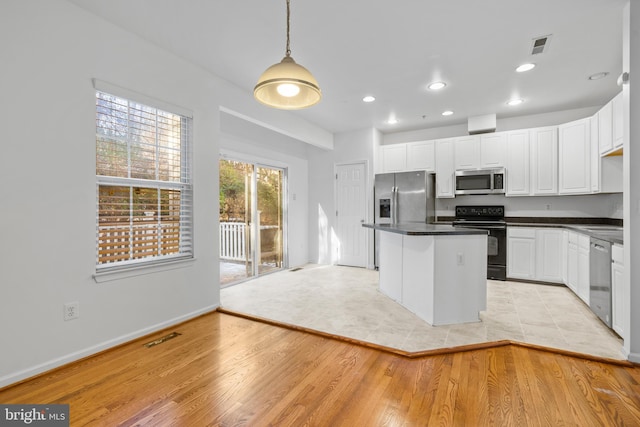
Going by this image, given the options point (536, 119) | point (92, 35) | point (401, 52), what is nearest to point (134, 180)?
point (92, 35)

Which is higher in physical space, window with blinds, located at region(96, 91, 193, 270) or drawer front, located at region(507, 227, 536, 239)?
window with blinds, located at region(96, 91, 193, 270)

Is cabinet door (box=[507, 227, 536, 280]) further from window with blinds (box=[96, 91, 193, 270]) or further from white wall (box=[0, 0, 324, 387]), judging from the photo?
white wall (box=[0, 0, 324, 387])

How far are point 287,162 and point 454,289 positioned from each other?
150 inches

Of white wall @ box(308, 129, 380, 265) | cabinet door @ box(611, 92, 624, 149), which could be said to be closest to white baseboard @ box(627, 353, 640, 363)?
cabinet door @ box(611, 92, 624, 149)

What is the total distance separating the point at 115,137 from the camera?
2.61 meters

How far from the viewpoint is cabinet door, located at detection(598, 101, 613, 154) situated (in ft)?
11.2

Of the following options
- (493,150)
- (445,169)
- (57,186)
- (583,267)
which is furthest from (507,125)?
(57,186)

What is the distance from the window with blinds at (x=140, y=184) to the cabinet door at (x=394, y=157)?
3696 mm

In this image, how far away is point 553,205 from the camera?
484 cm

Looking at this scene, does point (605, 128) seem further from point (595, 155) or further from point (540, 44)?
point (540, 44)

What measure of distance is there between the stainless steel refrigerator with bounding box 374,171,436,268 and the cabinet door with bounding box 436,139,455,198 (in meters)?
0.13

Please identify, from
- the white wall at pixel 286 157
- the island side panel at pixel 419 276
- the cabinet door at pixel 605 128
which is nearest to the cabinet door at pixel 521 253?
the cabinet door at pixel 605 128

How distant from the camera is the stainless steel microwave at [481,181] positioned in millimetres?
4859

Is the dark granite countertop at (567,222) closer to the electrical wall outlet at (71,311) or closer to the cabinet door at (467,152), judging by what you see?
the cabinet door at (467,152)
